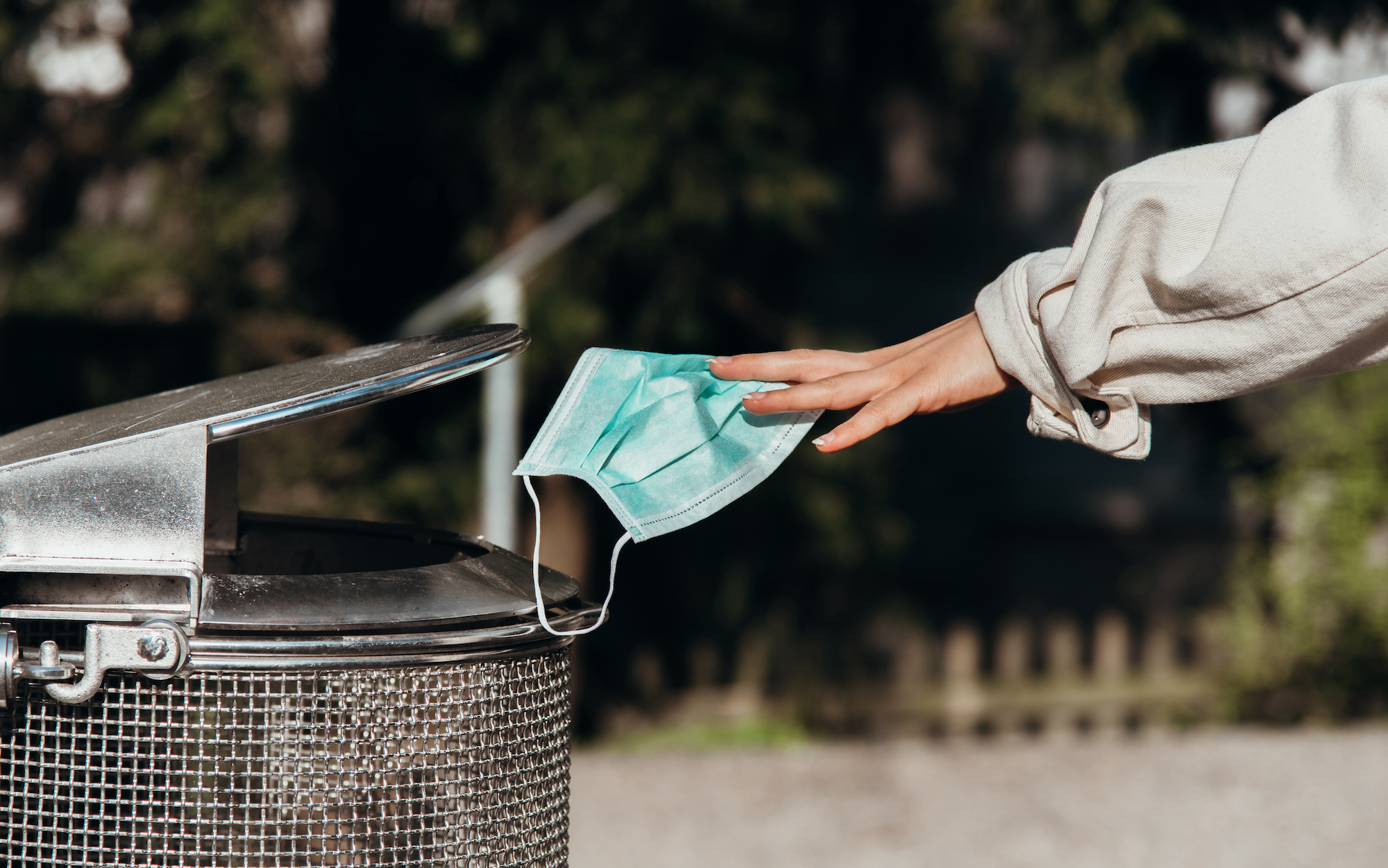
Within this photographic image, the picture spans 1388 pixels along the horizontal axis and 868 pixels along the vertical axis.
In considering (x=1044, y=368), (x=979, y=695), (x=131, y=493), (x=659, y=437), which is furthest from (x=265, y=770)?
(x=979, y=695)

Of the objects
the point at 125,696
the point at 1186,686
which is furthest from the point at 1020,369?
the point at 1186,686

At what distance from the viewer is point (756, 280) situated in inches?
241

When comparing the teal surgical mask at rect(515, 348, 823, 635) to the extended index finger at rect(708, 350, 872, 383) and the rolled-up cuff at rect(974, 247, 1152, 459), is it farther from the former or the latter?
the rolled-up cuff at rect(974, 247, 1152, 459)

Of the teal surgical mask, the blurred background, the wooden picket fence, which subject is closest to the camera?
the teal surgical mask

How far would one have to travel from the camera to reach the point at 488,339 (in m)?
1.34

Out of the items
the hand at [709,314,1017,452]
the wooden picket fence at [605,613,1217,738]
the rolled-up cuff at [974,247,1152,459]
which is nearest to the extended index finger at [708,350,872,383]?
the hand at [709,314,1017,452]

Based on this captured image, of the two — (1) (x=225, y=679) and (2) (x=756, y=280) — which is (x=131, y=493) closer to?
(1) (x=225, y=679)

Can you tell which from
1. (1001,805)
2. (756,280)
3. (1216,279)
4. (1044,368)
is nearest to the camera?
(1216,279)

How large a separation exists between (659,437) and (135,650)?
586 millimetres

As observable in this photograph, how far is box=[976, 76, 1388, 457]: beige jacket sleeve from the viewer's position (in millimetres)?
1259

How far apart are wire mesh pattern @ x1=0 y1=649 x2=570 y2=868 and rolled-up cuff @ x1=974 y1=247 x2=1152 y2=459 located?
0.66 metres

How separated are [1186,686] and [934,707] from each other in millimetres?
1509

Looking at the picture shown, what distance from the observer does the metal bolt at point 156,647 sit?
116 cm

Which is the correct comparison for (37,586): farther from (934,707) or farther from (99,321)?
(934,707)
